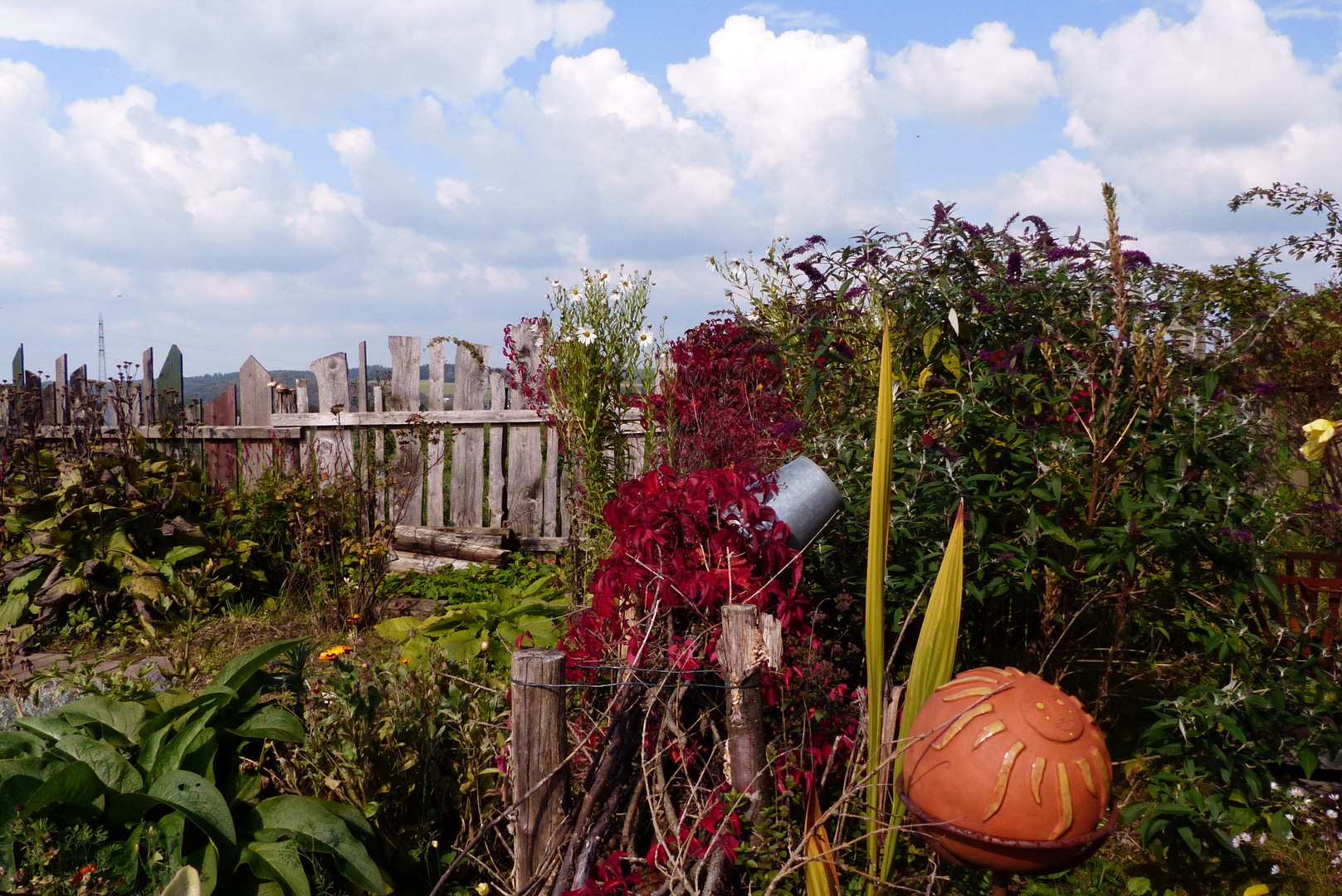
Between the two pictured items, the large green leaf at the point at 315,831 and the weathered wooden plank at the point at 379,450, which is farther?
the weathered wooden plank at the point at 379,450

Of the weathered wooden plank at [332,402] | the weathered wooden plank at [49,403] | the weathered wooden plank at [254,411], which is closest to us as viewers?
the weathered wooden plank at [332,402]

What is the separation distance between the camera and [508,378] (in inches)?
268

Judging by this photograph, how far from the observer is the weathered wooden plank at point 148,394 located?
7.47 m

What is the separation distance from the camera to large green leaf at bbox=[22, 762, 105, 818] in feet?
6.87

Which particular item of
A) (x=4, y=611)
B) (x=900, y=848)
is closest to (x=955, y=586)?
(x=900, y=848)

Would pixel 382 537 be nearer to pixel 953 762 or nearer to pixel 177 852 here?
pixel 177 852

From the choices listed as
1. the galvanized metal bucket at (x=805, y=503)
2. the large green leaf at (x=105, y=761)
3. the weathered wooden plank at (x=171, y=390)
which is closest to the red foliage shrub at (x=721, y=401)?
the galvanized metal bucket at (x=805, y=503)

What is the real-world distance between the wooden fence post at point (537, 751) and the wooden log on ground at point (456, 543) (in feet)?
14.9

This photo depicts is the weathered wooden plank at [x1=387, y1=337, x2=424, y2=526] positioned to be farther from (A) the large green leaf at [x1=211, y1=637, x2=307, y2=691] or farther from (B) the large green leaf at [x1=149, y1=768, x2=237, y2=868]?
(B) the large green leaf at [x1=149, y1=768, x2=237, y2=868]

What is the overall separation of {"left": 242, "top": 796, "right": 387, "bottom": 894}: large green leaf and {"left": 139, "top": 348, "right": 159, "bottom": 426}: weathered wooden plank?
237 inches

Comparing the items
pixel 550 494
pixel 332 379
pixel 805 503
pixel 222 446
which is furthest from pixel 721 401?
pixel 222 446

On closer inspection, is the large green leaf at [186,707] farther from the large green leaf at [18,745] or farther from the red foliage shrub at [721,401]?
the red foliage shrub at [721,401]

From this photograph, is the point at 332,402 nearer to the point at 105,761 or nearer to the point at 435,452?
the point at 435,452

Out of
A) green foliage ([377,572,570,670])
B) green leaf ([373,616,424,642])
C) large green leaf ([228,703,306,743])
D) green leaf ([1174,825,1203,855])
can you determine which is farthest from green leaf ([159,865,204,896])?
green leaf ([1174,825,1203,855])
